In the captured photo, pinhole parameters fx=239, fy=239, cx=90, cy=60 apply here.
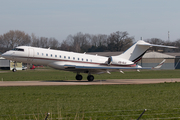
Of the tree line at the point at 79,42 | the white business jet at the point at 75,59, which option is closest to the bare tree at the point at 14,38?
the tree line at the point at 79,42

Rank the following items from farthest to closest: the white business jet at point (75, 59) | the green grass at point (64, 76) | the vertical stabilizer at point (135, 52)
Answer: the green grass at point (64, 76) < the vertical stabilizer at point (135, 52) < the white business jet at point (75, 59)

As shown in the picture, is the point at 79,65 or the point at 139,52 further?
the point at 139,52

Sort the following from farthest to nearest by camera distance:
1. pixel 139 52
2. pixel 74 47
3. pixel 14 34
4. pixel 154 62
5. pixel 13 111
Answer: pixel 74 47
pixel 14 34
pixel 154 62
pixel 139 52
pixel 13 111

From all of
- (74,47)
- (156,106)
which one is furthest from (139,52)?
(74,47)

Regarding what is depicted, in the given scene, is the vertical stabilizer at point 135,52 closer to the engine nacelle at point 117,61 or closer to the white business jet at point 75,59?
the white business jet at point 75,59

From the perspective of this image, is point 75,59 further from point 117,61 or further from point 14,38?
point 14,38

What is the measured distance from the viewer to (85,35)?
130 m

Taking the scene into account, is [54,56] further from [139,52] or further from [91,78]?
[139,52]

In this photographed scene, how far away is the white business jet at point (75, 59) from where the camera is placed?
90.7ft

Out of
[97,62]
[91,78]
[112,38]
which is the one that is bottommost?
[91,78]

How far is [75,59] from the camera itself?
2945 cm

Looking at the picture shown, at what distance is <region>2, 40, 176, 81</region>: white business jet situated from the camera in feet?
90.7

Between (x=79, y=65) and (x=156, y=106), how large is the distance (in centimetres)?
1725

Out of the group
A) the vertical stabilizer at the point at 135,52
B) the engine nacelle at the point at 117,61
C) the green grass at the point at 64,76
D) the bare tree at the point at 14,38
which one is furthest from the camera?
the bare tree at the point at 14,38
